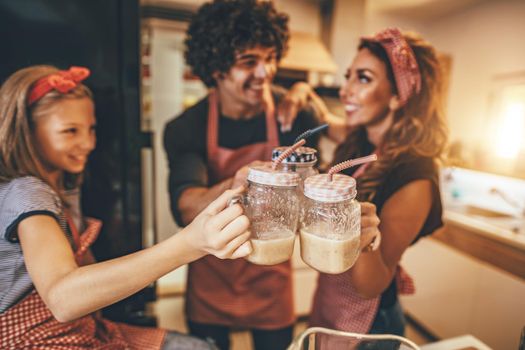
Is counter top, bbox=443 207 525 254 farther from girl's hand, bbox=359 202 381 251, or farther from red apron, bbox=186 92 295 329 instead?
girl's hand, bbox=359 202 381 251

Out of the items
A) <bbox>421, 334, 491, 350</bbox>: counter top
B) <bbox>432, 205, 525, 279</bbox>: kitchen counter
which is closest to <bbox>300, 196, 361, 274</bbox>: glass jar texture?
<bbox>421, 334, 491, 350</bbox>: counter top

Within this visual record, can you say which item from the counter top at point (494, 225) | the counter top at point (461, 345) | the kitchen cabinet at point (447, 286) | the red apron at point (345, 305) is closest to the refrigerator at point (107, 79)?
the red apron at point (345, 305)

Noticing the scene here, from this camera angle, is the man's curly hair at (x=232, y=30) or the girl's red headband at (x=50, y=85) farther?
the man's curly hair at (x=232, y=30)

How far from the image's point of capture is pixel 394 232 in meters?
0.75

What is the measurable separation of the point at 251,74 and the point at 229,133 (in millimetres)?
192

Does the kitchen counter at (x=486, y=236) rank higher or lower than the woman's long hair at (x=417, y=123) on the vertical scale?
lower

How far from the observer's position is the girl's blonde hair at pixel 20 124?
71 centimetres

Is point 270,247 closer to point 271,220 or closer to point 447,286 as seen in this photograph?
point 271,220

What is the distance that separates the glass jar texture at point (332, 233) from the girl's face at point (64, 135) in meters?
0.55

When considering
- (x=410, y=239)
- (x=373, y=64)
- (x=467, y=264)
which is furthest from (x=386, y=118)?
(x=467, y=264)

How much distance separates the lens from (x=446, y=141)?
2.71ft

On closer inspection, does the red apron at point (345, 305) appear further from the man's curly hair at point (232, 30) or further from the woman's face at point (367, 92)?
the man's curly hair at point (232, 30)

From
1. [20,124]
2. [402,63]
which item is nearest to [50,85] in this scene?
[20,124]

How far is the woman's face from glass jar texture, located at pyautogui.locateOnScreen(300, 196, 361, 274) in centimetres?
32
